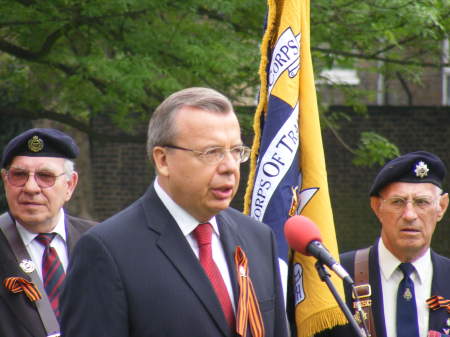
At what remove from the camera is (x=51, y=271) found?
4.65 m

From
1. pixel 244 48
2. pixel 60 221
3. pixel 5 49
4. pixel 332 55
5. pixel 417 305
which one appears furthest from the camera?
pixel 332 55

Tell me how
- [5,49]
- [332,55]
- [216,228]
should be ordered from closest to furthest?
[216,228]
[5,49]
[332,55]

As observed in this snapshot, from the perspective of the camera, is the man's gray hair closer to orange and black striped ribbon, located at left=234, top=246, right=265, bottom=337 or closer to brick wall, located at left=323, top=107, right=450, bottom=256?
orange and black striped ribbon, located at left=234, top=246, right=265, bottom=337

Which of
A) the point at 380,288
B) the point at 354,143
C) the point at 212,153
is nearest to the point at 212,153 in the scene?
the point at 212,153

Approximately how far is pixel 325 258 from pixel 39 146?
2.57m

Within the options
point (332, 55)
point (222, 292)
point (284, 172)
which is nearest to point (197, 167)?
point (222, 292)

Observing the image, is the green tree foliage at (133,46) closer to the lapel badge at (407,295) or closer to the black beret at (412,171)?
the black beret at (412,171)

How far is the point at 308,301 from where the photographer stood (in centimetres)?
461

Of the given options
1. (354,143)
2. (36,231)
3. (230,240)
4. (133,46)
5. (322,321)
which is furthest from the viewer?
(354,143)

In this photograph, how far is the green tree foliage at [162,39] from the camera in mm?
7582

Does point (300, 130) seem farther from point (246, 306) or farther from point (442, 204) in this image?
point (246, 306)

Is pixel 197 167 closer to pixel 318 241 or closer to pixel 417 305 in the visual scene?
pixel 318 241

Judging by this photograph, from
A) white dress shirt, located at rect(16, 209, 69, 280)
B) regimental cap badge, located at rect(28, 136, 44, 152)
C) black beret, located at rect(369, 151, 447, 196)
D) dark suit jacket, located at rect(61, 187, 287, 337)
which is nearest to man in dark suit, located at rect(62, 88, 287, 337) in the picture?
dark suit jacket, located at rect(61, 187, 287, 337)

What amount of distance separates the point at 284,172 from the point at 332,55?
4706 millimetres
